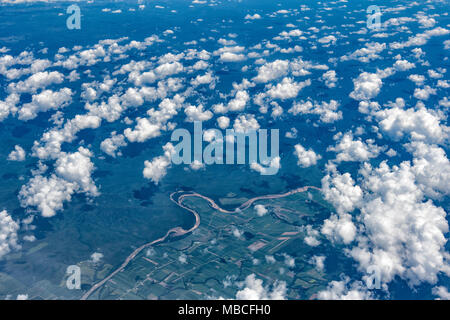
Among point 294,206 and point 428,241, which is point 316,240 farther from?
point 428,241

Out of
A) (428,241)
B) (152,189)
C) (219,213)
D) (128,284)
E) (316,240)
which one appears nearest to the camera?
(428,241)

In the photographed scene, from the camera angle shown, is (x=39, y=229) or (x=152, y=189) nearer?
(x=39, y=229)

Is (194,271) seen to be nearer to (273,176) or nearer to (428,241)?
(273,176)
